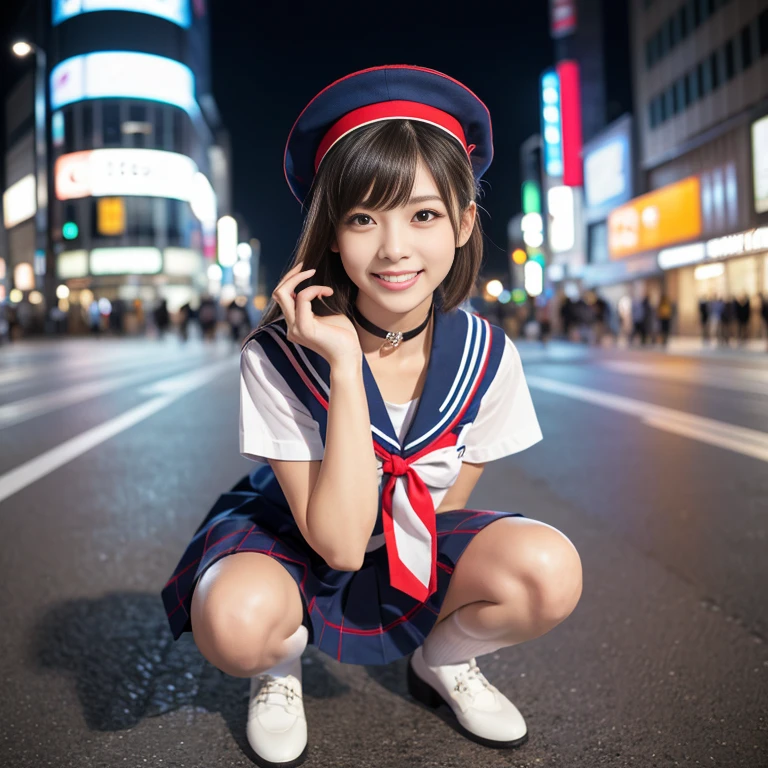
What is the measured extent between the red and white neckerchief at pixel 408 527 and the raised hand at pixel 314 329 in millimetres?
245

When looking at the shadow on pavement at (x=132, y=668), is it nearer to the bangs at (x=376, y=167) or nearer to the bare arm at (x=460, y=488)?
the bare arm at (x=460, y=488)

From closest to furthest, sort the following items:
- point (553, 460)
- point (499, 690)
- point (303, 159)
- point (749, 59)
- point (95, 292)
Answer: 1. point (303, 159)
2. point (499, 690)
3. point (553, 460)
4. point (749, 59)
5. point (95, 292)

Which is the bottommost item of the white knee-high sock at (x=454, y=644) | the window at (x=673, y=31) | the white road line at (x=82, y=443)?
the white knee-high sock at (x=454, y=644)

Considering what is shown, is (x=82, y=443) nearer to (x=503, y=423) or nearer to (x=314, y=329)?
(x=503, y=423)

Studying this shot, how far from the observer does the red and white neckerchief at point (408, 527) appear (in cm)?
187

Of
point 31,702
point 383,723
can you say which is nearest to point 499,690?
point 383,723

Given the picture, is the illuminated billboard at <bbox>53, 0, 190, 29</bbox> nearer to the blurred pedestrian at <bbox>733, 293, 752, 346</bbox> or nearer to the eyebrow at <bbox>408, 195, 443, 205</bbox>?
the blurred pedestrian at <bbox>733, 293, 752, 346</bbox>

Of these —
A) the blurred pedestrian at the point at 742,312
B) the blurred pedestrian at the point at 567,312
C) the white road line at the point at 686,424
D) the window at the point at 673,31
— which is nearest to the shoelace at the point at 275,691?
the white road line at the point at 686,424

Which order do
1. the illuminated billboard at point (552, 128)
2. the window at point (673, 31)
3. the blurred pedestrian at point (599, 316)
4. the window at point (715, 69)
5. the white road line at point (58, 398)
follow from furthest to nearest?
the illuminated billboard at point (552, 128), the window at point (673, 31), the window at point (715, 69), the blurred pedestrian at point (599, 316), the white road line at point (58, 398)

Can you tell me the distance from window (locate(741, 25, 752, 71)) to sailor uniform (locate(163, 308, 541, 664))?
2989 cm

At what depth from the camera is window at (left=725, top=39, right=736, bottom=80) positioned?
2850 centimetres

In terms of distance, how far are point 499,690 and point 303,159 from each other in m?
1.45

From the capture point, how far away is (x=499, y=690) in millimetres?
2176

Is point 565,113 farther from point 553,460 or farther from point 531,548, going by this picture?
point 531,548
